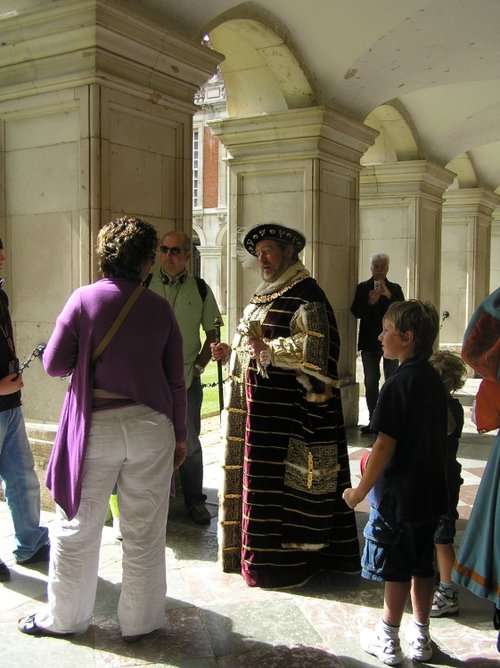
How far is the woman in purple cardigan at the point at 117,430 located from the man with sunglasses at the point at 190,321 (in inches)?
49.3

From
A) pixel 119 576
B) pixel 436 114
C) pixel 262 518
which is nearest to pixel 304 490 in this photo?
pixel 262 518

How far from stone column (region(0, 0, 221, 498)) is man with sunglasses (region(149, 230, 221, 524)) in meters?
0.41

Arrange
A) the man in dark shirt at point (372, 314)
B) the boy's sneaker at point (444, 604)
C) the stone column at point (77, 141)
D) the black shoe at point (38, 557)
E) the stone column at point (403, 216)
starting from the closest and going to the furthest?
the boy's sneaker at point (444, 604), the black shoe at point (38, 557), the stone column at point (77, 141), the man in dark shirt at point (372, 314), the stone column at point (403, 216)

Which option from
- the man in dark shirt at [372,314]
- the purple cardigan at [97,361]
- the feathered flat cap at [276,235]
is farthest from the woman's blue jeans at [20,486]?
the man in dark shirt at [372,314]

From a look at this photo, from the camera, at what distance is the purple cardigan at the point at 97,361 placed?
101 inches

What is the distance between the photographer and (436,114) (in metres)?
8.41

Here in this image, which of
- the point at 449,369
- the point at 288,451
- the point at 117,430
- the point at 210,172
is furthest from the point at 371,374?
the point at 210,172

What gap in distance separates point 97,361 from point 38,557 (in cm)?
147

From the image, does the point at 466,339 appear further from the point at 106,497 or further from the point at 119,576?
the point at 119,576

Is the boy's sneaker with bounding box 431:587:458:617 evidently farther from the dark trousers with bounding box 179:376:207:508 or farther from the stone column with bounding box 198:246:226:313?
the stone column with bounding box 198:246:226:313

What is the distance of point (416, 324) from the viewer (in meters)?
2.52

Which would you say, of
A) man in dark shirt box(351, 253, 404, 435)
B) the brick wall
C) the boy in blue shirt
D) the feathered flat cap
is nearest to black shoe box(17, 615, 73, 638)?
the boy in blue shirt

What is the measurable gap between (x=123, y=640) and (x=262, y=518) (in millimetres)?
825

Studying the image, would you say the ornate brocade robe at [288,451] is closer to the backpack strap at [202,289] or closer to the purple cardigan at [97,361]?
the purple cardigan at [97,361]
